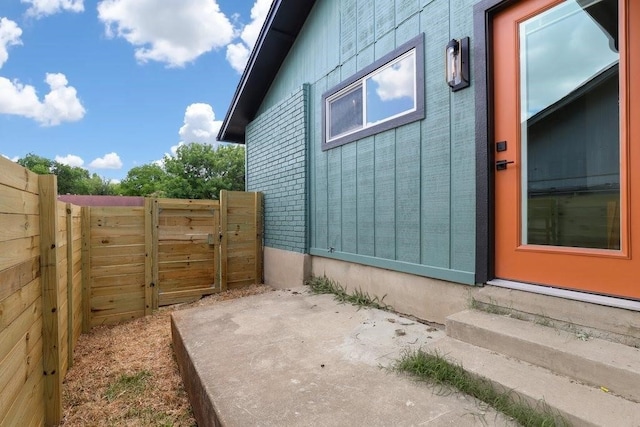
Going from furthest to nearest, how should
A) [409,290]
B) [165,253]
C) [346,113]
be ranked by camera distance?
[165,253], [346,113], [409,290]

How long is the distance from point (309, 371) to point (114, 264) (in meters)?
3.56

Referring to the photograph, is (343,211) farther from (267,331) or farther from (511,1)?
(511,1)

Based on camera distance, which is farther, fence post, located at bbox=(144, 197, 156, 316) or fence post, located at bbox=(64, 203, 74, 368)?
fence post, located at bbox=(144, 197, 156, 316)

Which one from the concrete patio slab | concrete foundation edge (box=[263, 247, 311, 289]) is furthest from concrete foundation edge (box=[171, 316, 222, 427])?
concrete foundation edge (box=[263, 247, 311, 289])

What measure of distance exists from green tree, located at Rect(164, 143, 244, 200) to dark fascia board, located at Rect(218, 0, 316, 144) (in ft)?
50.9

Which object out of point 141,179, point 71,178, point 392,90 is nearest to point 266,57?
point 392,90

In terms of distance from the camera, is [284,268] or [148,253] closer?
[148,253]

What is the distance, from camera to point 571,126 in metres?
2.15

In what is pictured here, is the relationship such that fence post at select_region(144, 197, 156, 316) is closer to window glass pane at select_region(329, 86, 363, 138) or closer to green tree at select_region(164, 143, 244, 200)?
window glass pane at select_region(329, 86, 363, 138)

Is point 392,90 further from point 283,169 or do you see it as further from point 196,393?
point 196,393

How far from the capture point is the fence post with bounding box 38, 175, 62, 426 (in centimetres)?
196

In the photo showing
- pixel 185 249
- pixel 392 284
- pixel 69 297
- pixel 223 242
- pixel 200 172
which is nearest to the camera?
pixel 69 297

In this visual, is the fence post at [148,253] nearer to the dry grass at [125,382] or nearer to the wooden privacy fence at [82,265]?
the wooden privacy fence at [82,265]

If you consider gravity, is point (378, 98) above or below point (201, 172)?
below
